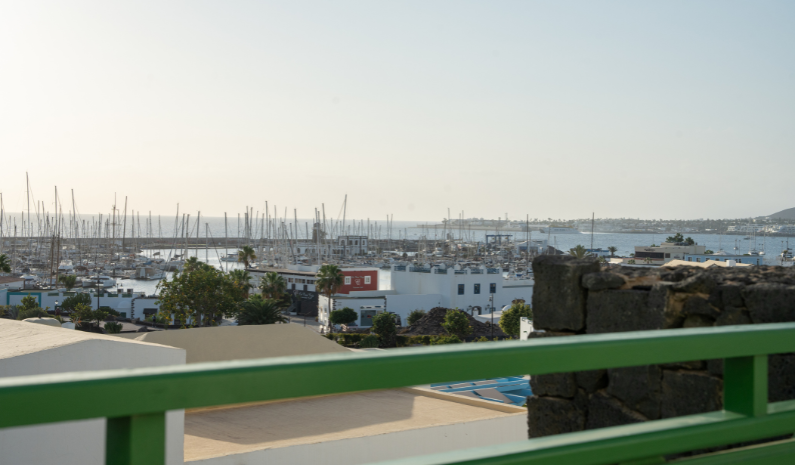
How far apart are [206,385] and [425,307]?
6034 cm

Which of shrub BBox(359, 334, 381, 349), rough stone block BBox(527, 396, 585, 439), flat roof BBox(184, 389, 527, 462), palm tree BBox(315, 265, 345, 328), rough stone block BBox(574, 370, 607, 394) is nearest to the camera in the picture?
rough stone block BBox(574, 370, 607, 394)

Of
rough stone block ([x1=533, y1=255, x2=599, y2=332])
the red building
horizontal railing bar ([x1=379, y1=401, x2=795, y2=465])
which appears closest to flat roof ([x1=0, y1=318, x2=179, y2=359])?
rough stone block ([x1=533, y1=255, x2=599, y2=332])

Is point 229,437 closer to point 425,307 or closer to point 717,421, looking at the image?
point 717,421

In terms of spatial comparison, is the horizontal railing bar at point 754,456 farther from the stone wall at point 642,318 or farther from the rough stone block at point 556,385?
the rough stone block at point 556,385

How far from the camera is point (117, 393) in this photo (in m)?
1.15

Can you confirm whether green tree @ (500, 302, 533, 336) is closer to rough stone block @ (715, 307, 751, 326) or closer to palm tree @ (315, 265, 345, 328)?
palm tree @ (315, 265, 345, 328)

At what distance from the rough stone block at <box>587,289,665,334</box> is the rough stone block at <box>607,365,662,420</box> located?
29 centimetres

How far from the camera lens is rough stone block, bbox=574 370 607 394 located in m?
4.64

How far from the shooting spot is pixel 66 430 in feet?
37.8

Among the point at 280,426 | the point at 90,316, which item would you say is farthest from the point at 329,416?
the point at 90,316

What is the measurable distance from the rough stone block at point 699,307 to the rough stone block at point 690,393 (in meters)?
0.45

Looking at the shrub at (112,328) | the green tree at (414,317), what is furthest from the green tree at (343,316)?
the shrub at (112,328)

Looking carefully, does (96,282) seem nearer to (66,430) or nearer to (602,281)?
(66,430)

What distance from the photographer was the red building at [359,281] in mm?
66688
